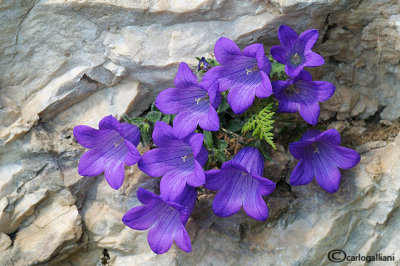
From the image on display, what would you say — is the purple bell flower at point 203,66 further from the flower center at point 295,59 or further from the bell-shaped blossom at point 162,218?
the bell-shaped blossom at point 162,218

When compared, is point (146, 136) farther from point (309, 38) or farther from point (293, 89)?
point (309, 38)

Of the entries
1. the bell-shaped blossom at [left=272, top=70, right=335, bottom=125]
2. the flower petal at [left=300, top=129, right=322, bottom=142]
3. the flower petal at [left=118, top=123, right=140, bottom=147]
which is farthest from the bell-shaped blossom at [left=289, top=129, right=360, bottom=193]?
the flower petal at [left=118, top=123, right=140, bottom=147]

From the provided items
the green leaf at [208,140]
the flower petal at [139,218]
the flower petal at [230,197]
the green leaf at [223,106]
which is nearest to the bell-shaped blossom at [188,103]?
the green leaf at [223,106]

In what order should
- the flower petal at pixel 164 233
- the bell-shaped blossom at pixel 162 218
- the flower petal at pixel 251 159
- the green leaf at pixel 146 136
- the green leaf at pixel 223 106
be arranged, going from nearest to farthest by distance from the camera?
1. the bell-shaped blossom at pixel 162 218
2. the flower petal at pixel 164 233
3. the flower petal at pixel 251 159
4. the green leaf at pixel 223 106
5. the green leaf at pixel 146 136

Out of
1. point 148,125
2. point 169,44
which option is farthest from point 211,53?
point 148,125

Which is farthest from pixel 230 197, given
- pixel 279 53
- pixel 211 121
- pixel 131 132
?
pixel 279 53

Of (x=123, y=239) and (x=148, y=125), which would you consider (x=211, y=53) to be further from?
(x=123, y=239)

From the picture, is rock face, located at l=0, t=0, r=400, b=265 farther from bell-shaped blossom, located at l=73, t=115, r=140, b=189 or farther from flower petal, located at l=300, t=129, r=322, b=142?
bell-shaped blossom, located at l=73, t=115, r=140, b=189
